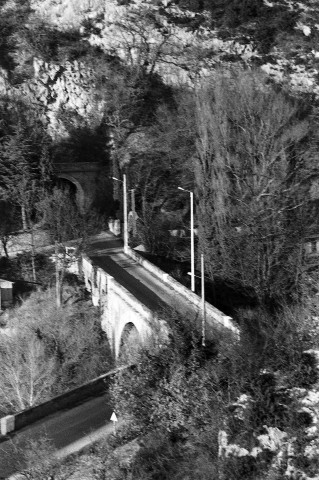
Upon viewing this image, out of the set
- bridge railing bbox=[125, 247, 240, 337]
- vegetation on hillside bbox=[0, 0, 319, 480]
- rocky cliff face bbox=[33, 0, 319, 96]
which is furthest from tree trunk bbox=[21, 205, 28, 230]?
rocky cliff face bbox=[33, 0, 319, 96]

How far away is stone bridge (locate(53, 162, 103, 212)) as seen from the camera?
31.8 metres

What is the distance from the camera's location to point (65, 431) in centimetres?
1588

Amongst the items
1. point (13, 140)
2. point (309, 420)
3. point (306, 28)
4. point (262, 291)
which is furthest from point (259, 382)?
point (306, 28)

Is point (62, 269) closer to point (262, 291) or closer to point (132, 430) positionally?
point (262, 291)

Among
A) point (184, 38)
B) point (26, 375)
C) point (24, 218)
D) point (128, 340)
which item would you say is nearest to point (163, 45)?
point (184, 38)

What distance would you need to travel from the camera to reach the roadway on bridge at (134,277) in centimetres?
1972

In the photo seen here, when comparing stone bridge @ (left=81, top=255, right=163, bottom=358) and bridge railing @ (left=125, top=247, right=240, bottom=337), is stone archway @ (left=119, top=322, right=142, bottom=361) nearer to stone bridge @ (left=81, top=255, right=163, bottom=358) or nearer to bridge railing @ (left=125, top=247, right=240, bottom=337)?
stone bridge @ (left=81, top=255, right=163, bottom=358)

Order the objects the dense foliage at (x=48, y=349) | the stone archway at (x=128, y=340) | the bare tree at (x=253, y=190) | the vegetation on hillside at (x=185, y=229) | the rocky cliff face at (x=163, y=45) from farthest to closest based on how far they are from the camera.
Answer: the rocky cliff face at (x=163, y=45), the bare tree at (x=253, y=190), the dense foliage at (x=48, y=349), the stone archway at (x=128, y=340), the vegetation on hillside at (x=185, y=229)

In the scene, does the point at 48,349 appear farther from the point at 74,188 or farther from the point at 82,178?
the point at 74,188

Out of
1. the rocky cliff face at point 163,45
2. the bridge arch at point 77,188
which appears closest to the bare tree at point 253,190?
the bridge arch at point 77,188

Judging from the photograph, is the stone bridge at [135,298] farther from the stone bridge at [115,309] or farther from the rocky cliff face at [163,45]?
the rocky cliff face at [163,45]

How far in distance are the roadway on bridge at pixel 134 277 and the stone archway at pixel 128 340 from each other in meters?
0.93

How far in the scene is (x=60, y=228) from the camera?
26.2 m

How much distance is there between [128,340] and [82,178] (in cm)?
1371
